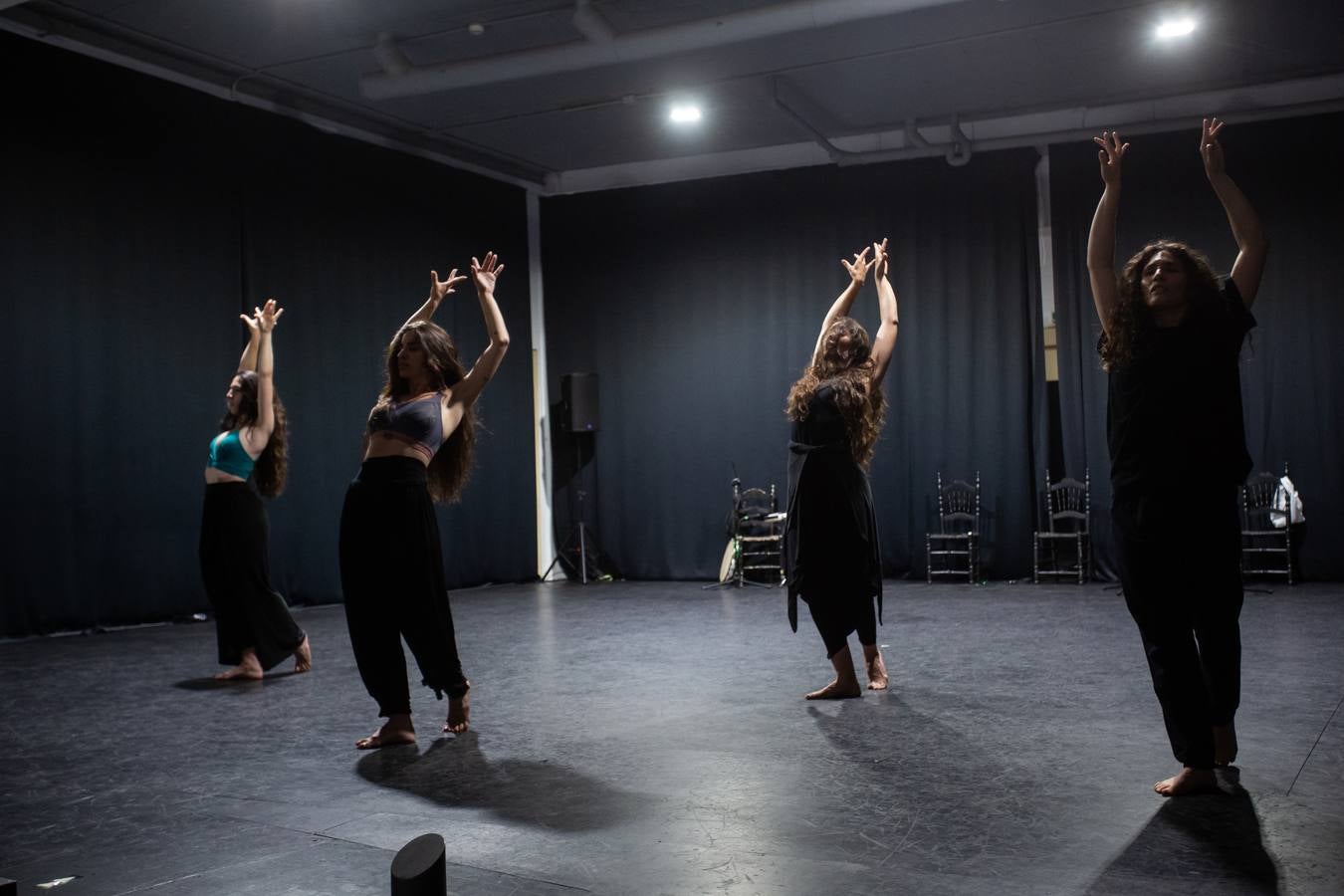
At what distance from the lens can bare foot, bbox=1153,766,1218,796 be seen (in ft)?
8.68

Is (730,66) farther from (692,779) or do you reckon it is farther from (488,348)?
(692,779)

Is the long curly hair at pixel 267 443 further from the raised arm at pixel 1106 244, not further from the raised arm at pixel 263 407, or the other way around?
the raised arm at pixel 1106 244

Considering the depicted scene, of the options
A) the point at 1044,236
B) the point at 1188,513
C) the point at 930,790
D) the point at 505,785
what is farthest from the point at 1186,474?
the point at 1044,236

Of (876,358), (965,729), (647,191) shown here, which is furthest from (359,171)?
(965,729)

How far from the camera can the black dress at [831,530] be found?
400cm

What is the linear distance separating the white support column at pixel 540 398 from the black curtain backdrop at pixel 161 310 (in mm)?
1152

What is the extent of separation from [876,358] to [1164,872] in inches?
89.7

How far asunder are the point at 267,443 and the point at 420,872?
12.6 feet

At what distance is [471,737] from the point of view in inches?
143

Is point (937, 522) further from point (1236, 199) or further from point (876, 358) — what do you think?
point (1236, 199)

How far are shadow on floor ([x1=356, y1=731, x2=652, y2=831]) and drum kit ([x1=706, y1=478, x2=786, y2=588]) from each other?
19.3 feet

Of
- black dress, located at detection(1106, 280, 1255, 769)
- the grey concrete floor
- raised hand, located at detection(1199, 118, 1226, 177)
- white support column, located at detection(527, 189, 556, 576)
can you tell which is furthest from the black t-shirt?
white support column, located at detection(527, 189, 556, 576)

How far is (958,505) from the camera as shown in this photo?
926 centimetres

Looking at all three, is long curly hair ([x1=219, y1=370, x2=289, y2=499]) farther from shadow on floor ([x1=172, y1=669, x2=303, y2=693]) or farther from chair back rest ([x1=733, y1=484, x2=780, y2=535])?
chair back rest ([x1=733, y1=484, x2=780, y2=535])
